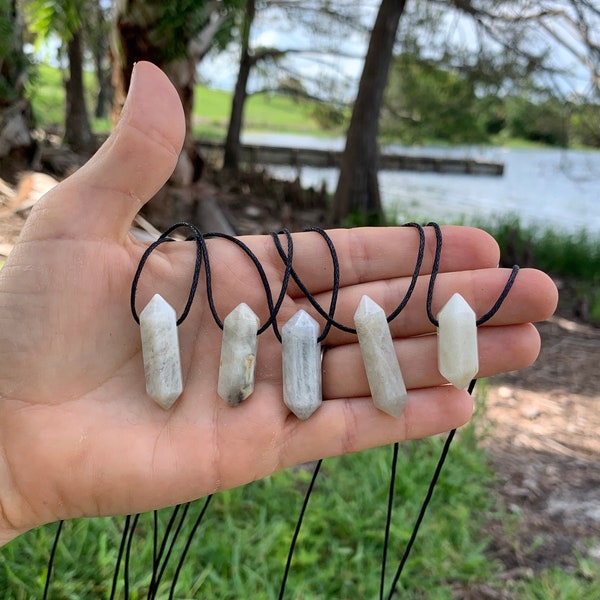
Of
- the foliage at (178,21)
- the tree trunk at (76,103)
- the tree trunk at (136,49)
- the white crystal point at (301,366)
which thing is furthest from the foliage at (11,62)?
the tree trunk at (76,103)

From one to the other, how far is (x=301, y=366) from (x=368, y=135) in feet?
13.4

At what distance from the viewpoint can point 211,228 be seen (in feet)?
10.6

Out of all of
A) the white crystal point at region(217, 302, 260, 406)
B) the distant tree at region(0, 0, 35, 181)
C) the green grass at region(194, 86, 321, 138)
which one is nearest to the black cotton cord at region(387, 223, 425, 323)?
the white crystal point at region(217, 302, 260, 406)

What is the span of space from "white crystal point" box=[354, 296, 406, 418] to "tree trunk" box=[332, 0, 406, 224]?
379 centimetres

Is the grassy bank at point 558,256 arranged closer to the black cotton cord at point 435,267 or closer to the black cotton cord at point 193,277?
the black cotton cord at point 435,267

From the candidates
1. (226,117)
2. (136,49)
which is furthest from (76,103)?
(226,117)

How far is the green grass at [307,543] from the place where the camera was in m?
1.34

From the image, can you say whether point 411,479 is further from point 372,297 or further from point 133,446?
point 133,446

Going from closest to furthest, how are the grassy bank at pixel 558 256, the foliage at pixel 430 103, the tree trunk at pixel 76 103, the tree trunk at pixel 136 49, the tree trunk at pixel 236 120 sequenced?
the tree trunk at pixel 136 49 → the grassy bank at pixel 558 256 → the foliage at pixel 430 103 → the tree trunk at pixel 76 103 → the tree trunk at pixel 236 120

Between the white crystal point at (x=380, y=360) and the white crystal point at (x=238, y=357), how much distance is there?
0.14 metres

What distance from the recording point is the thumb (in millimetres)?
791

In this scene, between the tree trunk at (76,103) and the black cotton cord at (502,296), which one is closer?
the black cotton cord at (502,296)

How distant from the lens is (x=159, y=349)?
82 cm

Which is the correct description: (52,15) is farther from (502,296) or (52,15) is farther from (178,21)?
(502,296)
